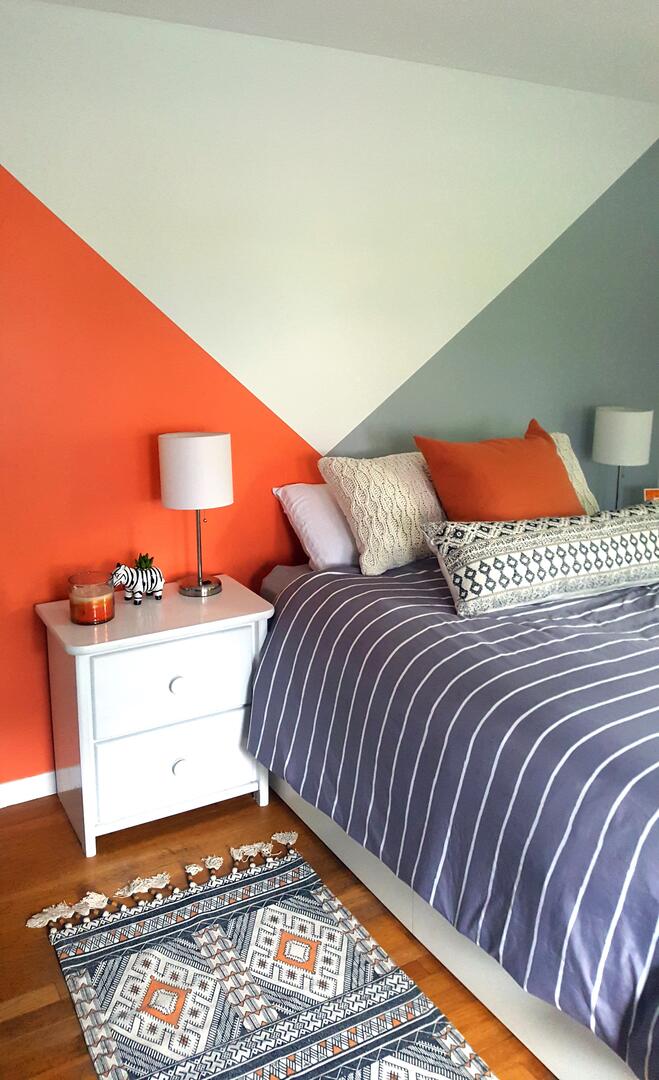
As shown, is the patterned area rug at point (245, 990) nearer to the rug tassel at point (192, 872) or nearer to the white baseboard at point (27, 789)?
the rug tassel at point (192, 872)

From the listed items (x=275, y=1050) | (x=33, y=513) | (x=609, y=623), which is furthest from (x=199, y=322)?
(x=275, y=1050)

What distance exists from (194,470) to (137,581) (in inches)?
15.1

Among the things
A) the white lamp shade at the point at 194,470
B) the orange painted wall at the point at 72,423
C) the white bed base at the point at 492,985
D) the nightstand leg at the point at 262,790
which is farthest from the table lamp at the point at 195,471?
the white bed base at the point at 492,985

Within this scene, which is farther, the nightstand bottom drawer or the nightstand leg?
the nightstand leg

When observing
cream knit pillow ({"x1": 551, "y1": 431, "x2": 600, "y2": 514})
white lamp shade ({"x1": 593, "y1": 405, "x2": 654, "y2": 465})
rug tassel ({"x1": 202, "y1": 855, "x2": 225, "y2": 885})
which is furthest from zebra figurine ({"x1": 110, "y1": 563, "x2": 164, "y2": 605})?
white lamp shade ({"x1": 593, "y1": 405, "x2": 654, "y2": 465})

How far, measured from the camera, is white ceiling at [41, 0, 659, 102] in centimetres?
231

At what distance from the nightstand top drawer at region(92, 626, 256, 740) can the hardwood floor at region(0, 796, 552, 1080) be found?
345mm

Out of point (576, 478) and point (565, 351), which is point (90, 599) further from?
point (565, 351)

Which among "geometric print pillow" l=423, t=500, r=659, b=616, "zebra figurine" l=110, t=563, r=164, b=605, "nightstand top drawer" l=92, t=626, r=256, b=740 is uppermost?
"geometric print pillow" l=423, t=500, r=659, b=616

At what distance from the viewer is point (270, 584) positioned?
281cm

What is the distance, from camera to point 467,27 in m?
2.49

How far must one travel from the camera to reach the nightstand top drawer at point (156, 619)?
2271 mm

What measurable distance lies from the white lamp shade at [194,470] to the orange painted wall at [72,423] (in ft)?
0.70

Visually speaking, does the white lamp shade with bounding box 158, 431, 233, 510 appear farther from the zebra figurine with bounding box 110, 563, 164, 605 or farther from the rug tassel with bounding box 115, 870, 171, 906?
the rug tassel with bounding box 115, 870, 171, 906
